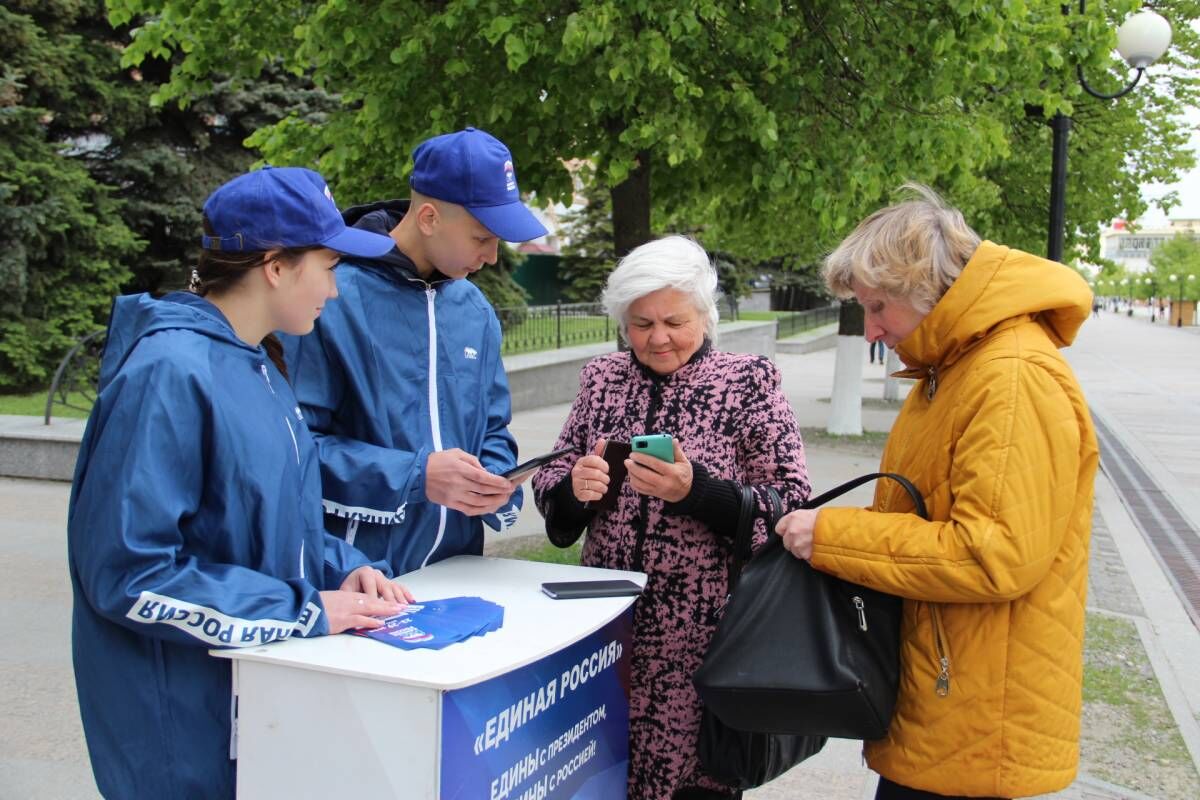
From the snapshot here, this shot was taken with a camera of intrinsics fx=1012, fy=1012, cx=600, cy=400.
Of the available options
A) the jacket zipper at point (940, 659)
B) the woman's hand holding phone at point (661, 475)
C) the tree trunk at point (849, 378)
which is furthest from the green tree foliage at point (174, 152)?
the jacket zipper at point (940, 659)

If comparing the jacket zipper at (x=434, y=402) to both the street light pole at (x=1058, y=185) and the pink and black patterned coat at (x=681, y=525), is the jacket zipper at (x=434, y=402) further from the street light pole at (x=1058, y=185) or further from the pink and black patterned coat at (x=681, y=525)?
the street light pole at (x=1058, y=185)

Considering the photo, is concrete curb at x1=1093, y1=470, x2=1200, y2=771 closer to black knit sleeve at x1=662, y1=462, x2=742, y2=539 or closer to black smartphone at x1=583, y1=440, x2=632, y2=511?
black knit sleeve at x1=662, y1=462, x2=742, y2=539

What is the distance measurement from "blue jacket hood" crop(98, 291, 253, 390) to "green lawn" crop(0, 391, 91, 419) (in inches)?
358

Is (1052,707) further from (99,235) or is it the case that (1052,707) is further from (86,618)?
(99,235)

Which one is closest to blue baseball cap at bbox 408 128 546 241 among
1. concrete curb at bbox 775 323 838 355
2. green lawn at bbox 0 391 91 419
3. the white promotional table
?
the white promotional table

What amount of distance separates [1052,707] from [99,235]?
1294cm

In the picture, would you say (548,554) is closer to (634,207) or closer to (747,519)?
(634,207)

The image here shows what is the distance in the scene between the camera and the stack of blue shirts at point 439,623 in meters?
1.76

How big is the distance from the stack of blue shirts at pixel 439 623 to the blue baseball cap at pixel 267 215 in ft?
2.32

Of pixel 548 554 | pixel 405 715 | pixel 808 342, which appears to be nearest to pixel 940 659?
pixel 405 715

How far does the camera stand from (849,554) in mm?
1896

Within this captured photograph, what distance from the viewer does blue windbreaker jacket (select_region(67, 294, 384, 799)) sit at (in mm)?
1594

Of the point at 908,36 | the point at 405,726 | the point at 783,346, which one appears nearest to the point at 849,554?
the point at 405,726

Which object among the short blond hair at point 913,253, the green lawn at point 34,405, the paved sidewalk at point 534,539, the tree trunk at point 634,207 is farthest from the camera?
the green lawn at point 34,405
